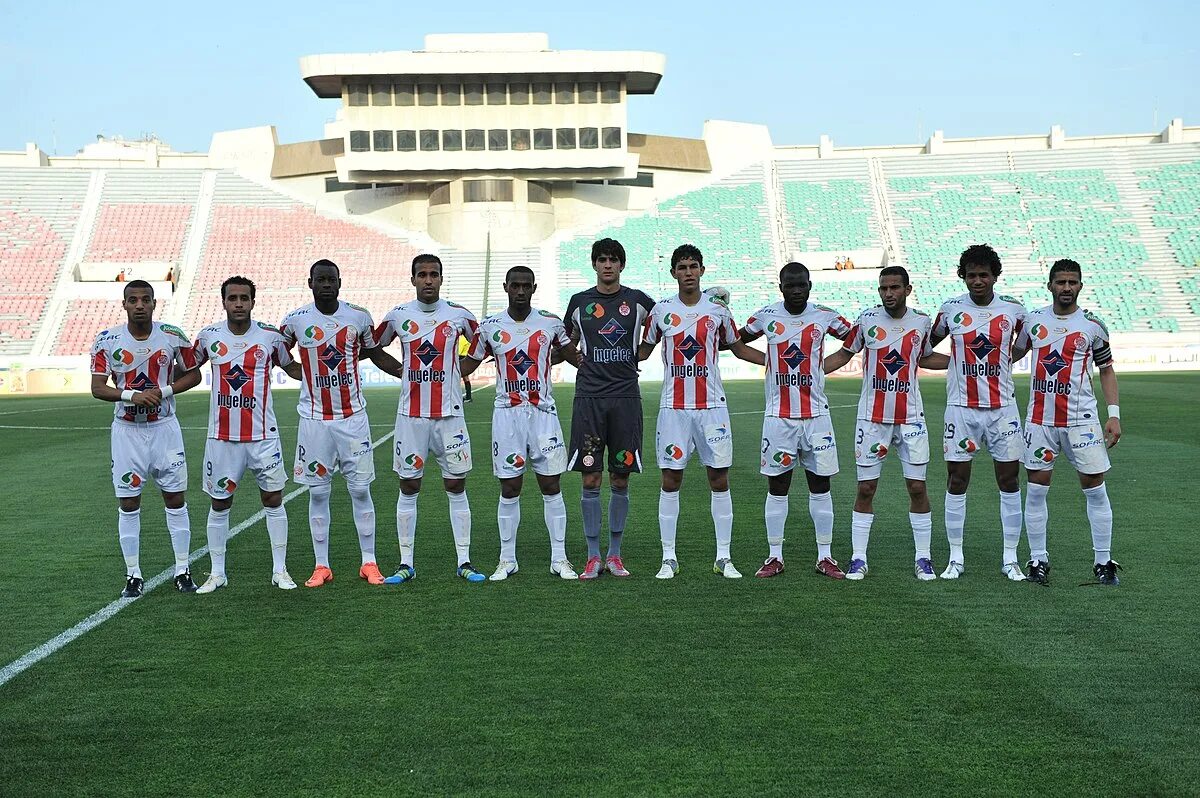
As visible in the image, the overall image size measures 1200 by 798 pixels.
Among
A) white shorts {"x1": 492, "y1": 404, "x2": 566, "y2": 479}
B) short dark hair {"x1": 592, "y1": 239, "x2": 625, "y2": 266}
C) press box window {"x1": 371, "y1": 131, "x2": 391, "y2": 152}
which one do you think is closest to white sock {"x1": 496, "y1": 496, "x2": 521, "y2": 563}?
white shorts {"x1": 492, "y1": 404, "x2": 566, "y2": 479}

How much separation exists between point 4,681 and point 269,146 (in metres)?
58.2

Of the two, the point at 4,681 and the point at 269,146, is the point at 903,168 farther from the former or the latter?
the point at 4,681

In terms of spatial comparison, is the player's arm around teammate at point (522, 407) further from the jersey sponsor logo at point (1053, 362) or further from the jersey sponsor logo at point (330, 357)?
the jersey sponsor logo at point (1053, 362)

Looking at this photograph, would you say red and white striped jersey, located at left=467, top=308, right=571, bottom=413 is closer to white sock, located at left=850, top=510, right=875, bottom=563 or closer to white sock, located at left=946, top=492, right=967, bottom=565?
white sock, located at left=850, top=510, right=875, bottom=563

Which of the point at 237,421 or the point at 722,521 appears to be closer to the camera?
the point at 237,421

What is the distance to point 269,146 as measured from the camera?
6028 cm

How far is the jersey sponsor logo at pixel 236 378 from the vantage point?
26.0ft

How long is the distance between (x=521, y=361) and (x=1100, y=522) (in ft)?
13.7

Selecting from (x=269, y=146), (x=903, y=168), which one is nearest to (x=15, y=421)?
(x=269, y=146)

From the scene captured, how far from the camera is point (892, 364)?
805 cm

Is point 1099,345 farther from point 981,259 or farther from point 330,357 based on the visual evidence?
point 330,357

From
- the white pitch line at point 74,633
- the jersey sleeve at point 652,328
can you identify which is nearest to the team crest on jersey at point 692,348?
the jersey sleeve at point 652,328

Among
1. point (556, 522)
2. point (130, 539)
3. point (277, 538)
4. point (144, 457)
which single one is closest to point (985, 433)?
point (556, 522)

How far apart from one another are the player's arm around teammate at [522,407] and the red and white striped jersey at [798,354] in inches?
57.8
